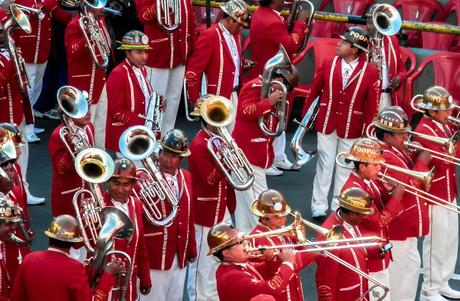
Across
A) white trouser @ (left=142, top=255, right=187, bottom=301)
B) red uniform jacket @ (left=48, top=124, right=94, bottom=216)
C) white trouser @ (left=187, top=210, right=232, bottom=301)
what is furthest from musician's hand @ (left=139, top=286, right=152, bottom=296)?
red uniform jacket @ (left=48, top=124, right=94, bottom=216)

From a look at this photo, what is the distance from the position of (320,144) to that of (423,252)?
1.85 meters

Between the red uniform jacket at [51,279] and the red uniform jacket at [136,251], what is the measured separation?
1.05 meters

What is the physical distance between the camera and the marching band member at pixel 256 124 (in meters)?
12.6

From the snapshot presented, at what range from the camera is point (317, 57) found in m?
16.4

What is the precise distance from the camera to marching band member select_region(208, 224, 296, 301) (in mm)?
9148

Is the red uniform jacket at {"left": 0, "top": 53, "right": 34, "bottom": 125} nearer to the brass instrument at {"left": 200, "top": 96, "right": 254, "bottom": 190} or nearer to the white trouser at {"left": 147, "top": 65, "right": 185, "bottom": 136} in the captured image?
the white trouser at {"left": 147, "top": 65, "right": 185, "bottom": 136}

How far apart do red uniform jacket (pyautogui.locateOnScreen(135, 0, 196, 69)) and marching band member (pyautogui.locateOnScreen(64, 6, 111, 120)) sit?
600mm

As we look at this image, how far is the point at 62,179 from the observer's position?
1148 cm

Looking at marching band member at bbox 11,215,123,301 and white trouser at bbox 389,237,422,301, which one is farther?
white trouser at bbox 389,237,422,301

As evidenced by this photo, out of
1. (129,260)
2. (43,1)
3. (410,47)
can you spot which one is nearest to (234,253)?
(129,260)

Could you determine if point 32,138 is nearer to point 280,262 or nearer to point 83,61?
point 83,61

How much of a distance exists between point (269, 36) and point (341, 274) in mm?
5041

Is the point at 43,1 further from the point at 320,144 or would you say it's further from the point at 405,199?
the point at 405,199

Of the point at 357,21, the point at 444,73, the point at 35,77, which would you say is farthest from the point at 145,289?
the point at 357,21
